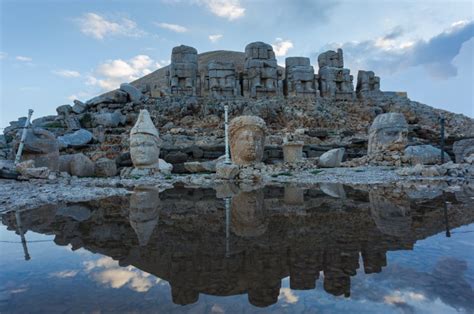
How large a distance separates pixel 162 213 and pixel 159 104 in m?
19.7

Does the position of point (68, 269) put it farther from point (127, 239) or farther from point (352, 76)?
point (352, 76)

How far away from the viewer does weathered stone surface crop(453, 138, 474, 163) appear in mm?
12266

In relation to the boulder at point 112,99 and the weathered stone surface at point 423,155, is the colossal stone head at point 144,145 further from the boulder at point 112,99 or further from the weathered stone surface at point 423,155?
the boulder at point 112,99

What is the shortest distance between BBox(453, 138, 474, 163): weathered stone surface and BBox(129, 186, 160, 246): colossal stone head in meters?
11.5

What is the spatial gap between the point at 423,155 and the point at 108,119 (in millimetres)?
17160

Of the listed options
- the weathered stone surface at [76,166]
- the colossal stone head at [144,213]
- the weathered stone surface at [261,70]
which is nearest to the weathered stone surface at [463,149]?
the colossal stone head at [144,213]

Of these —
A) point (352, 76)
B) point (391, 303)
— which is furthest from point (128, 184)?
point (352, 76)

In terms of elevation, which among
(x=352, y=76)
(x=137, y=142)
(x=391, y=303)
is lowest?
(x=391, y=303)

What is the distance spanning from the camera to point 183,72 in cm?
2552

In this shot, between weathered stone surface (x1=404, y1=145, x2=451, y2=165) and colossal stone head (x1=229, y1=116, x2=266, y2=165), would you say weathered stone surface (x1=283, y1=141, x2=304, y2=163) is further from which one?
weathered stone surface (x1=404, y1=145, x2=451, y2=165)

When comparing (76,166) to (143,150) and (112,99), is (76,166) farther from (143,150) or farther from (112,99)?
(112,99)

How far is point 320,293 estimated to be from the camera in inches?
79.6

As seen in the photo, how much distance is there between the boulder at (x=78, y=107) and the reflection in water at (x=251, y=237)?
1992cm

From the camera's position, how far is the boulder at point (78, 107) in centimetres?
2325
